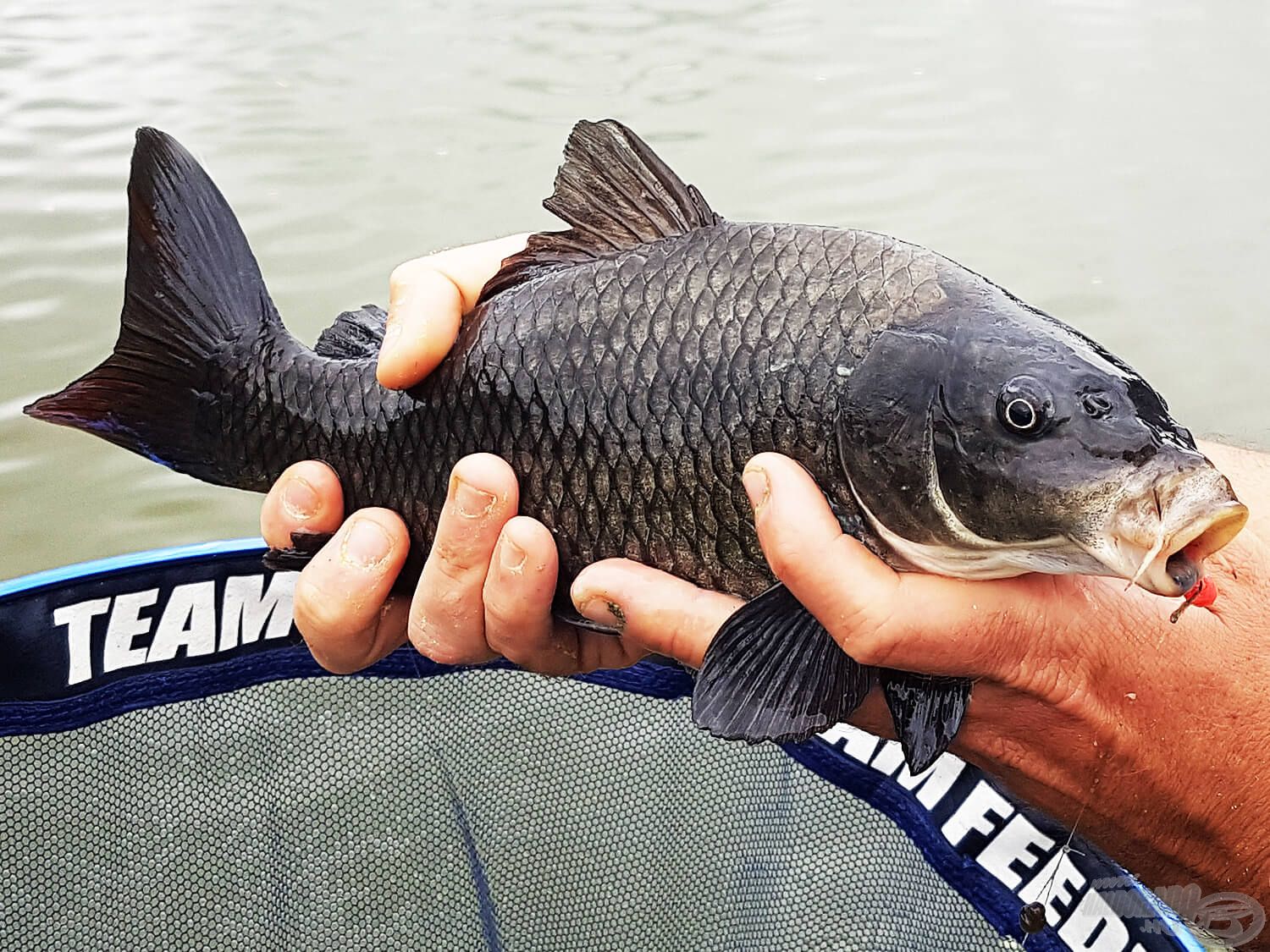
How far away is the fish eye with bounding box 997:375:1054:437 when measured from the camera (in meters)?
1.51

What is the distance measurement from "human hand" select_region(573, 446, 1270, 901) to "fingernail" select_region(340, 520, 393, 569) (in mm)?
357

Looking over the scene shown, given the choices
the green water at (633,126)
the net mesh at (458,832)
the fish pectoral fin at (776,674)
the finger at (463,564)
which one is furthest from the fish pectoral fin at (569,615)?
the green water at (633,126)

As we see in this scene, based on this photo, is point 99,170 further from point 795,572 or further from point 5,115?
point 795,572

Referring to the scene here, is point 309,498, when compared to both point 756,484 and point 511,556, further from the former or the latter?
point 756,484

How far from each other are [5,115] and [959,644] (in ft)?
26.6

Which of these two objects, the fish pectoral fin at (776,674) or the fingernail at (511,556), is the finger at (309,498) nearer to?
the fingernail at (511,556)

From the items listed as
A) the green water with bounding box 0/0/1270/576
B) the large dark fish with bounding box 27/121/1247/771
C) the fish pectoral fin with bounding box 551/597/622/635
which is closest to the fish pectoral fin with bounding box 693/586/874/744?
the large dark fish with bounding box 27/121/1247/771

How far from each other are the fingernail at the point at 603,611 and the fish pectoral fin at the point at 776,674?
166mm

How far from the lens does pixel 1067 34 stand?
363 inches

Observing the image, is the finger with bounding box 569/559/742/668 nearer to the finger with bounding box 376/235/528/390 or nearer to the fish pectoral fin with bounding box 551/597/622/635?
the fish pectoral fin with bounding box 551/597/622/635

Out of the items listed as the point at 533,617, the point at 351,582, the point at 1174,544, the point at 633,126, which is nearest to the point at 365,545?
the point at 351,582

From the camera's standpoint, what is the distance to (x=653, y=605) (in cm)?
178

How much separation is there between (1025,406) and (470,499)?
782 millimetres

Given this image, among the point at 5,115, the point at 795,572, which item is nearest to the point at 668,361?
the point at 795,572
